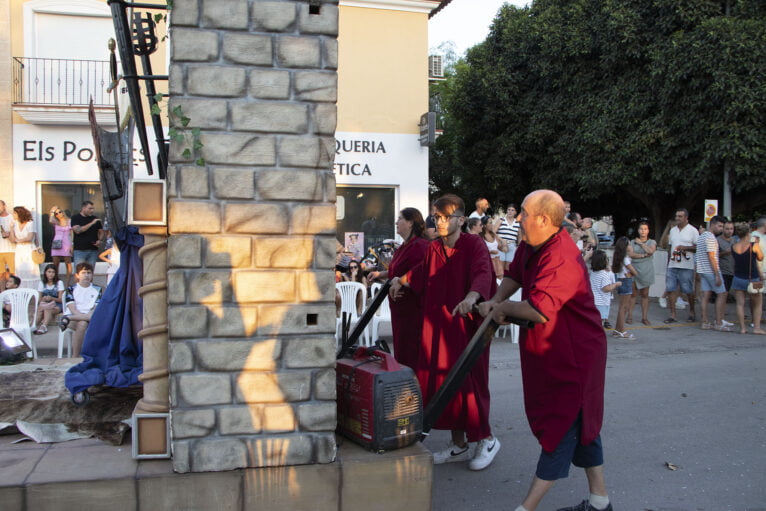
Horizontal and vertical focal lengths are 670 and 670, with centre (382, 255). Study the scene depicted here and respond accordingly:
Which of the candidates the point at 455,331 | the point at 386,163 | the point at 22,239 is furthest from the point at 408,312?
the point at 386,163

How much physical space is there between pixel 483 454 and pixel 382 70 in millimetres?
13856

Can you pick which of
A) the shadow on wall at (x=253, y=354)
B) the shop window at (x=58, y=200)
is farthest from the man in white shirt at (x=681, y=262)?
the shop window at (x=58, y=200)

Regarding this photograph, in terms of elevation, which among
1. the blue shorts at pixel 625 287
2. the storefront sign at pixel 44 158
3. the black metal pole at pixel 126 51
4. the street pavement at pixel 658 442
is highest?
the storefront sign at pixel 44 158

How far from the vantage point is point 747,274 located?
35.2 ft

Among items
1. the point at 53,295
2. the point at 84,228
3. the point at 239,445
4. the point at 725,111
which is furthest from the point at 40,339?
the point at 725,111

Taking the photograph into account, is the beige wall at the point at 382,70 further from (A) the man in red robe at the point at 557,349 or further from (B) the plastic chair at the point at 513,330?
(A) the man in red robe at the point at 557,349

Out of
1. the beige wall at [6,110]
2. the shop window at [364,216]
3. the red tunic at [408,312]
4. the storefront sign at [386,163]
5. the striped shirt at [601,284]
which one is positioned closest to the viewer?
the red tunic at [408,312]

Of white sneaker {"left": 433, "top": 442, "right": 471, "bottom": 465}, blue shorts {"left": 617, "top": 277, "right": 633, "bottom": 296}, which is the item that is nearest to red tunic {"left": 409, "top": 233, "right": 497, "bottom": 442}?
white sneaker {"left": 433, "top": 442, "right": 471, "bottom": 465}

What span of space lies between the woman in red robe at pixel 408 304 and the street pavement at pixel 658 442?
79 centimetres

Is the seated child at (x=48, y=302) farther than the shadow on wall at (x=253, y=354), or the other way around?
the seated child at (x=48, y=302)

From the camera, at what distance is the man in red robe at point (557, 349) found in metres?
3.56

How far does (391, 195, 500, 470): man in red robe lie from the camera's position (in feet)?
16.0

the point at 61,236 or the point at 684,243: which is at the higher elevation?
the point at 61,236

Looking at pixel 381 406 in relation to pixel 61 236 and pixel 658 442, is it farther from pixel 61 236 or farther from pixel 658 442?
pixel 61 236
